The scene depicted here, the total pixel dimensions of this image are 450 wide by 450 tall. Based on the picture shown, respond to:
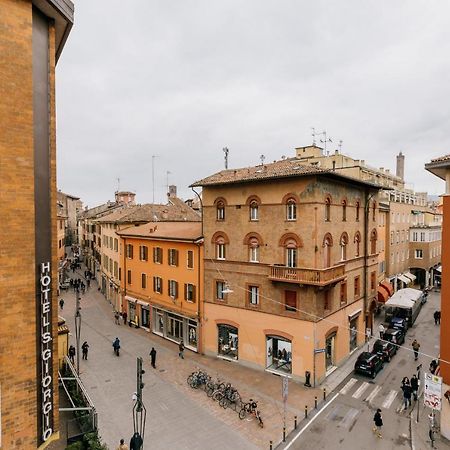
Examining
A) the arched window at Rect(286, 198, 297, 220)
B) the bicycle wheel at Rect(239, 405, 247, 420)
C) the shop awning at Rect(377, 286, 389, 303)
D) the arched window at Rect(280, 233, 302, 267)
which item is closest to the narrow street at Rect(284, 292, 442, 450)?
the bicycle wheel at Rect(239, 405, 247, 420)

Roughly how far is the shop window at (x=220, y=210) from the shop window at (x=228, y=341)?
812 cm

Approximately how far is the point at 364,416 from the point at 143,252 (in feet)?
76.5

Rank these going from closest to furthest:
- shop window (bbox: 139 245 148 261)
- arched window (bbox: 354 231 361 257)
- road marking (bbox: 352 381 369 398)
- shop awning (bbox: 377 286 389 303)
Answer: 1. road marking (bbox: 352 381 369 398)
2. arched window (bbox: 354 231 361 257)
3. shop window (bbox: 139 245 148 261)
4. shop awning (bbox: 377 286 389 303)

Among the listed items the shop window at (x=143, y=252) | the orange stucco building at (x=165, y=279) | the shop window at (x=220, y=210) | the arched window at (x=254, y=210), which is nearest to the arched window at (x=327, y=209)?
the arched window at (x=254, y=210)

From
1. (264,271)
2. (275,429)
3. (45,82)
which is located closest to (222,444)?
(275,429)

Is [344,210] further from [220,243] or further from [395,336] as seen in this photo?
[395,336]

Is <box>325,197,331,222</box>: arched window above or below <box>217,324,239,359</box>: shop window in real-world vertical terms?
above

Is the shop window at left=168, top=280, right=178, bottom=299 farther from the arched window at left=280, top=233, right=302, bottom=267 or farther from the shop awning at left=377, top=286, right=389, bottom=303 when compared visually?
the shop awning at left=377, top=286, right=389, bottom=303

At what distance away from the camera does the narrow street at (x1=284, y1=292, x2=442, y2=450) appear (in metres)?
16.4

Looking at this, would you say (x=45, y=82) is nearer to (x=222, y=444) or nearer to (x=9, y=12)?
(x=9, y=12)

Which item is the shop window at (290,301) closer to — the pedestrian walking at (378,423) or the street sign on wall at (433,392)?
the pedestrian walking at (378,423)

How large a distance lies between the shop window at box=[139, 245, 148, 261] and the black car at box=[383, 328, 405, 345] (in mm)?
22493

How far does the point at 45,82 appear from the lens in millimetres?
8336

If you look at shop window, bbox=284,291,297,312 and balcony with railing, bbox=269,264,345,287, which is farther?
shop window, bbox=284,291,297,312
